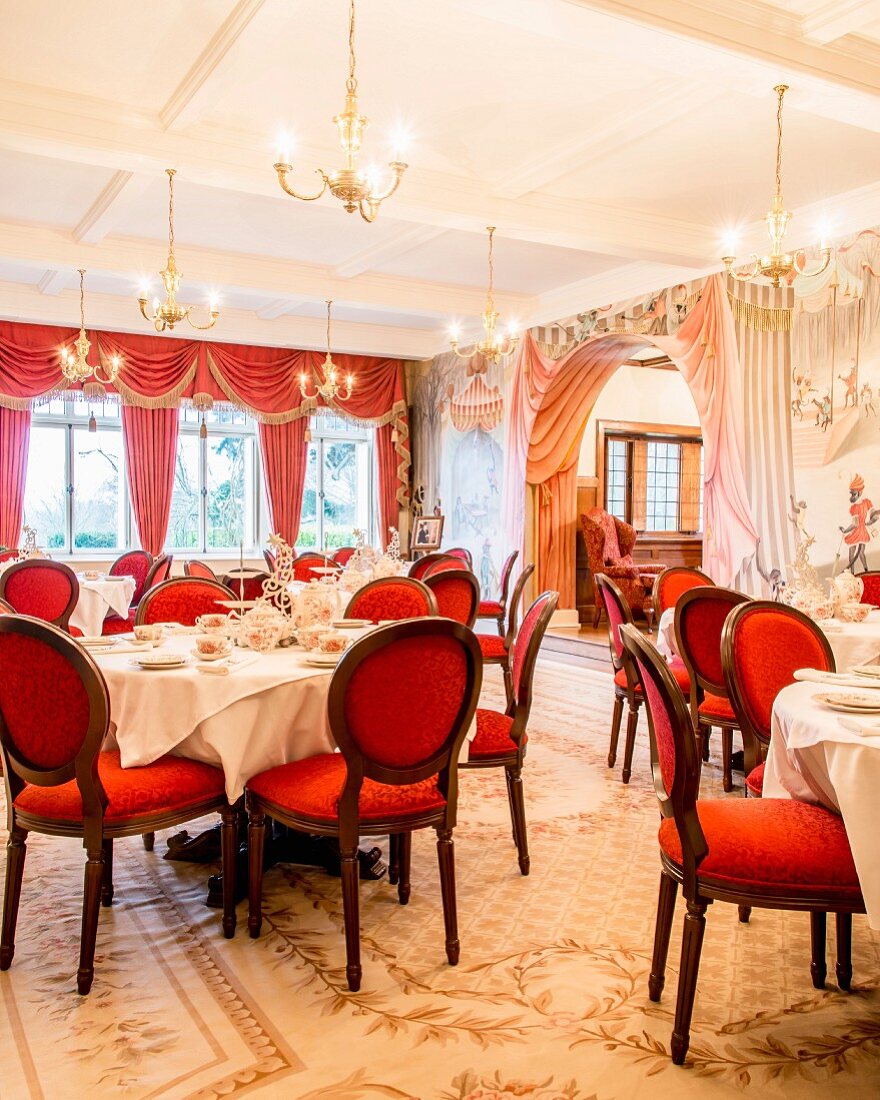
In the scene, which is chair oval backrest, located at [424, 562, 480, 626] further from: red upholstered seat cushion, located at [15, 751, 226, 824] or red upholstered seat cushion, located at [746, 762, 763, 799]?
red upholstered seat cushion, located at [15, 751, 226, 824]

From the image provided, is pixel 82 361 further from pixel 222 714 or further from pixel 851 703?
pixel 851 703

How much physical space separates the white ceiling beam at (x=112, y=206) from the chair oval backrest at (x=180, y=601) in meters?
2.65

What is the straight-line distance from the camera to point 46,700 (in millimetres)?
2770

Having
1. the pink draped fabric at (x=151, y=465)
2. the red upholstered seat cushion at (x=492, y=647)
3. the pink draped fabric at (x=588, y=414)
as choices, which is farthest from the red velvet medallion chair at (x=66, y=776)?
the pink draped fabric at (x=151, y=465)

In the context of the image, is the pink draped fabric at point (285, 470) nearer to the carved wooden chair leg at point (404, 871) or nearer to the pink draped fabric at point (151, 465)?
the pink draped fabric at point (151, 465)

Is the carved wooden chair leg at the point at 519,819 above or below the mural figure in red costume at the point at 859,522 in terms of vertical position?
below

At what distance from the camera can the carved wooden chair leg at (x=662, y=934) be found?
8.49 feet

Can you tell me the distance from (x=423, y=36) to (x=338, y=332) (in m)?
6.69

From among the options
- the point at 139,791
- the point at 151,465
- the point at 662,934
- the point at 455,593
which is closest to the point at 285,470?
the point at 151,465

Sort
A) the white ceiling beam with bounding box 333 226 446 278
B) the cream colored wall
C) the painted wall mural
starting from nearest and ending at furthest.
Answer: the painted wall mural → the white ceiling beam with bounding box 333 226 446 278 → the cream colored wall

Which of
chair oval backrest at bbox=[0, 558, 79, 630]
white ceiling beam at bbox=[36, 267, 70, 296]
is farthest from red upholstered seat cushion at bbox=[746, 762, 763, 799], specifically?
white ceiling beam at bbox=[36, 267, 70, 296]

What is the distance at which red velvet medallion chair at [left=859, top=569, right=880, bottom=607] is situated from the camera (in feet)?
18.7

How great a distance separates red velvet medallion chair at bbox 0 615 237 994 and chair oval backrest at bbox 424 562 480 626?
2732 millimetres

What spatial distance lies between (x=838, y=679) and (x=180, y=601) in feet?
9.85
